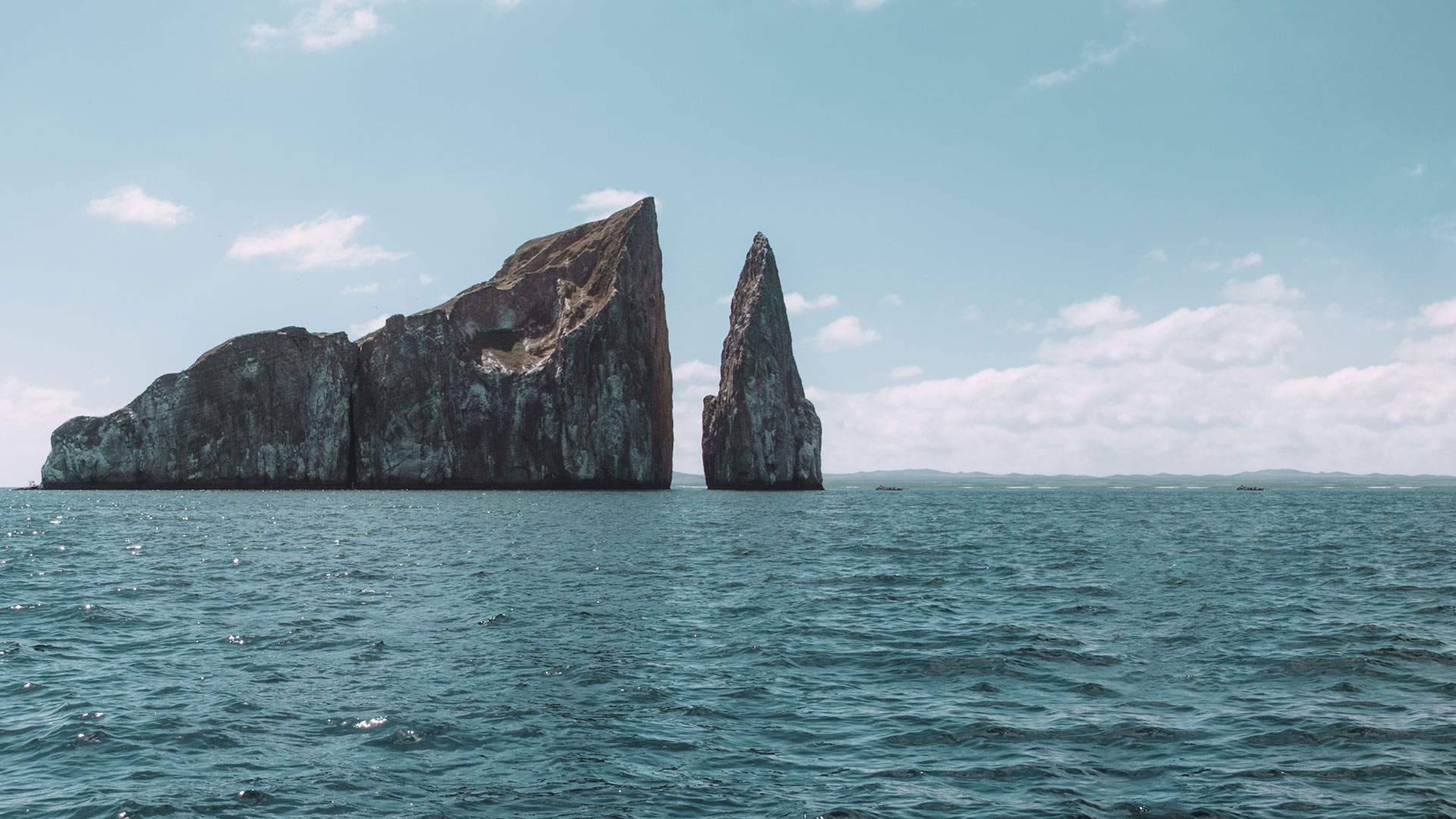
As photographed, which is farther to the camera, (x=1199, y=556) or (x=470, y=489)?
(x=470, y=489)

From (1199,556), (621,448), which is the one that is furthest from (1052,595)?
(621,448)

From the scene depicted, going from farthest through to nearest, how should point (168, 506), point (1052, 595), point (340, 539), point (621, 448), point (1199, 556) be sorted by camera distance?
point (621, 448)
point (168, 506)
point (340, 539)
point (1199, 556)
point (1052, 595)

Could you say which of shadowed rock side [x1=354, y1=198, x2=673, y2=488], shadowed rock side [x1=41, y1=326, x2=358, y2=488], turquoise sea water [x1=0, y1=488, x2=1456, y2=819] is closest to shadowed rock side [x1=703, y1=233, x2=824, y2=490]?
shadowed rock side [x1=354, y1=198, x2=673, y2=488]

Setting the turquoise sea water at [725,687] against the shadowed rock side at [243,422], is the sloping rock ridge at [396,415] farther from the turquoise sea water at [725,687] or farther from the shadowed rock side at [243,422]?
the turquoise sea water at [725,687]

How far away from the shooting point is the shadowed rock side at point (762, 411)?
426 ft

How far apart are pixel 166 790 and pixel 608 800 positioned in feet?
18.8

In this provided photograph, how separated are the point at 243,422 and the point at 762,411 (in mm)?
78201

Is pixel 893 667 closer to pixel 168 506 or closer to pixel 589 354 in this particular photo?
pixel 168 506

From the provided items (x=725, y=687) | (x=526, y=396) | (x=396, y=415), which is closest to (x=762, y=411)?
(x=526, y=396)

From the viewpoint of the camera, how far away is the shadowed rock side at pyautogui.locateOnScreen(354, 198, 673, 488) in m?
130

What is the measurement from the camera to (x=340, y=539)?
155ft

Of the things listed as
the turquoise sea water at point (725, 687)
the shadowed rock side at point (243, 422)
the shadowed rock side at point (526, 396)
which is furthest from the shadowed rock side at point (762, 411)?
the turquoise sea water at point (725, 687)

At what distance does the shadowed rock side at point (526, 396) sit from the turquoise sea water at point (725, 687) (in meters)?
91.8

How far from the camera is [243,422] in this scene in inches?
5281
